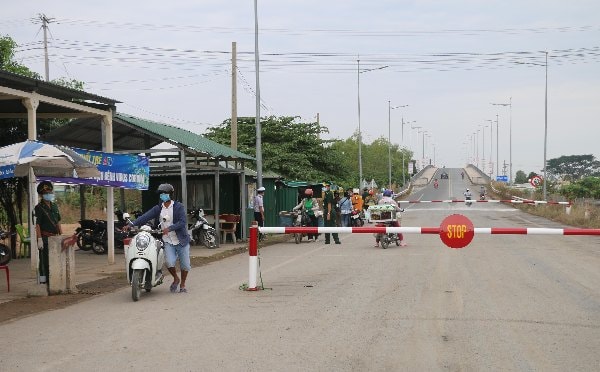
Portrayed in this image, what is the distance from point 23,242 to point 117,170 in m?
3.96

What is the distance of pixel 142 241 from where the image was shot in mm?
11234

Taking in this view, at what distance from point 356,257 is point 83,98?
722 centimetres

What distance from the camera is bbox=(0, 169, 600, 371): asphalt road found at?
22.2 ft

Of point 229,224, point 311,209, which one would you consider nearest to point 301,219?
point 311,209

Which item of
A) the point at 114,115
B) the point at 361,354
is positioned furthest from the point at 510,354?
the point at 114,115

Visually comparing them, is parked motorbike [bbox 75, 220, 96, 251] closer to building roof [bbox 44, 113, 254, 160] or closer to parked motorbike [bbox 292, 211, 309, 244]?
building roof [bbox 44, 113, 254, 160]

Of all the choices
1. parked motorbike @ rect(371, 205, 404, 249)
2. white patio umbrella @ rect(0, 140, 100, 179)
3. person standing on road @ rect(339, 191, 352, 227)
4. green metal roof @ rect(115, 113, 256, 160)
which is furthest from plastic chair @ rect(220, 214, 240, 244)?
white patio umbrella @ rect(0, 140, 100, 179)

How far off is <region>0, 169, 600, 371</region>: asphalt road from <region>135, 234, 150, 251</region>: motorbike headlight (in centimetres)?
82

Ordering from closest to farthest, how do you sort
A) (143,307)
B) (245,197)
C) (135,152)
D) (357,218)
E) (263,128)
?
(143,307), (135,152), (245,197), (357,218), (263,128)

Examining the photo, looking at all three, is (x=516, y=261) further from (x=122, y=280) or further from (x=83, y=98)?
(x=83, y=98)

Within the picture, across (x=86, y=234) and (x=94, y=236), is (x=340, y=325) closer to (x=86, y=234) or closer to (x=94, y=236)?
(x=94, y=236)

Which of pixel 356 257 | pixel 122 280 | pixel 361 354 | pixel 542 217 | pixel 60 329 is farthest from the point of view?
pixel 542 217

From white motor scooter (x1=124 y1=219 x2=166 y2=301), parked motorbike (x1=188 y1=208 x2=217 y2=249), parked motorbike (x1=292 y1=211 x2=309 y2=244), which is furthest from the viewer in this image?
parked motorbike (x1=292 y1=211 x2=309 y2=244)

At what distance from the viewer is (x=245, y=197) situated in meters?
24.7
